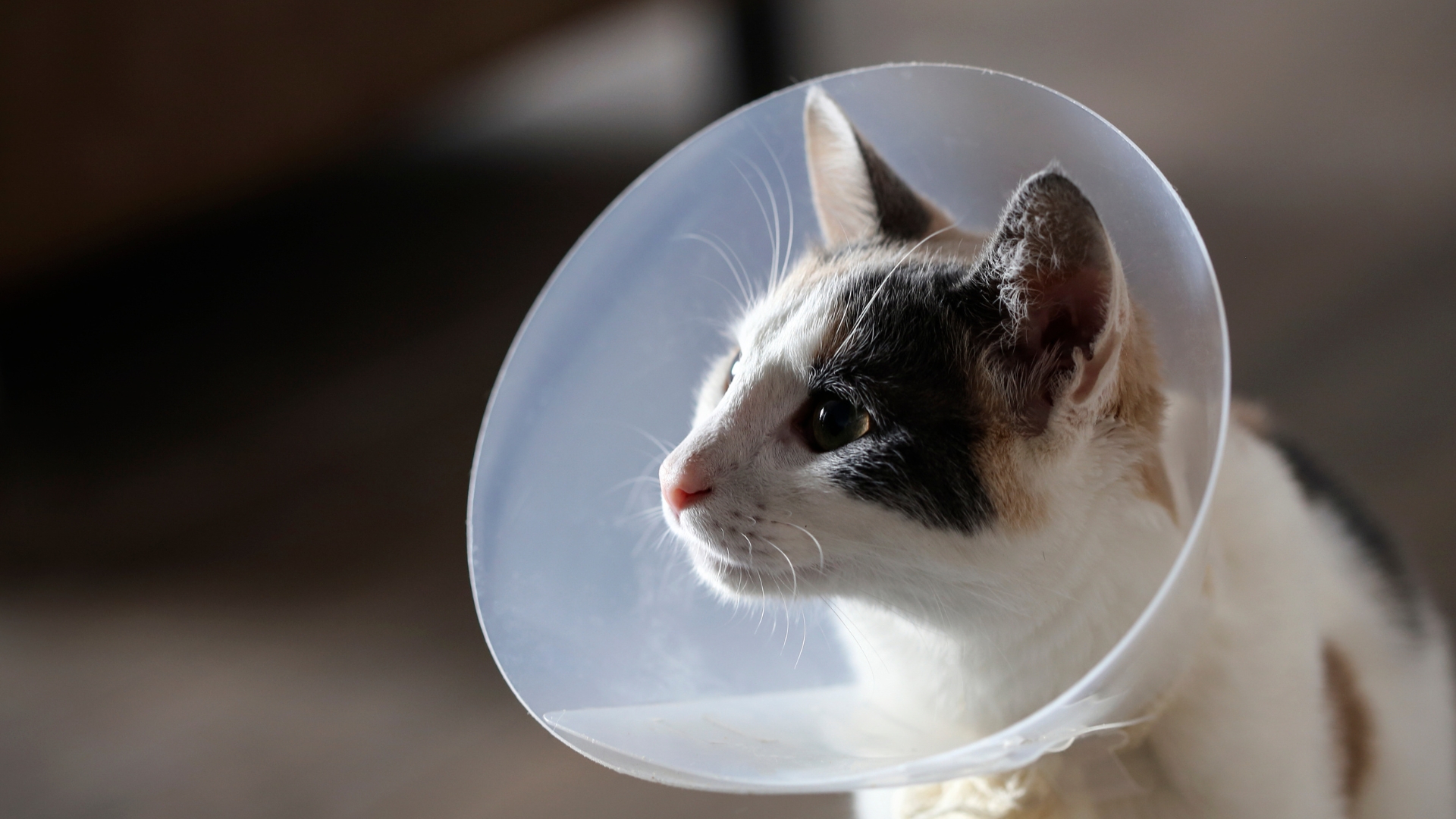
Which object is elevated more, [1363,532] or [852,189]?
[852,189]

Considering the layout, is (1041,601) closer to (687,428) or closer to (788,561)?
(788,561)

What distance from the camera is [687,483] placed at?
74cm

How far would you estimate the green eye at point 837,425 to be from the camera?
0.77 meters

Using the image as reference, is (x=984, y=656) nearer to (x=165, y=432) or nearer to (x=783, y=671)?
(x=783, y=671)

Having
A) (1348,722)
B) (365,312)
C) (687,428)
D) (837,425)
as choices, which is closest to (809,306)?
(837,425)

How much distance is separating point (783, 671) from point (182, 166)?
5.53 ft

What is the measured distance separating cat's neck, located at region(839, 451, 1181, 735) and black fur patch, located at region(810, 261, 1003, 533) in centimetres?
5

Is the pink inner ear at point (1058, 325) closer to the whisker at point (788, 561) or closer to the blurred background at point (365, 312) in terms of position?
the whisker at point (788, 561)

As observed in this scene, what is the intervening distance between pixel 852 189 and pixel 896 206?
0.04 metres

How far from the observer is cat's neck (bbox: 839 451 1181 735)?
30.5 inches

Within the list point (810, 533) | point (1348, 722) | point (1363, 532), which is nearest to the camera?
point (810, 533)

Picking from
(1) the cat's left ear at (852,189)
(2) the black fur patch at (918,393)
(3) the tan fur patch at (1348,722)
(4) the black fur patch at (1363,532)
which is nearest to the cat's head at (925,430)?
(2) the black fur patch at (918,393)

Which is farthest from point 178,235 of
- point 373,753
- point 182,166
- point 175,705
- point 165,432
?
point 373,753

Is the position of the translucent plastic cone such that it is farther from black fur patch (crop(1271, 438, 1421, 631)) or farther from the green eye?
black fur patch (crop(1271, 438, 1421, 631))
